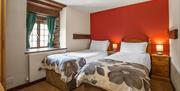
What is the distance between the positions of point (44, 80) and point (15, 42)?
1164mm

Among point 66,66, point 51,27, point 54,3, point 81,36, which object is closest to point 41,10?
point 54,3

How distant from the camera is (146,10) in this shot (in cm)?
363

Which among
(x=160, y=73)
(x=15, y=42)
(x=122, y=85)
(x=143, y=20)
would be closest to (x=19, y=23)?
(x=15, y=42)

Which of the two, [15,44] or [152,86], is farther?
[152,86]

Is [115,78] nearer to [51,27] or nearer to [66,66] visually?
[66,66]

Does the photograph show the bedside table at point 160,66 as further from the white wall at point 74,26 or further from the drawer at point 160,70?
the white wall at point 74,26

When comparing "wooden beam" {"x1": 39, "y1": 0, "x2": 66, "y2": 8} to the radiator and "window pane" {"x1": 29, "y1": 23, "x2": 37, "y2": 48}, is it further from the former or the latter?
the radiator

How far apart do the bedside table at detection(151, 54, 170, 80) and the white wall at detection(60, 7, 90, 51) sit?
2360mm

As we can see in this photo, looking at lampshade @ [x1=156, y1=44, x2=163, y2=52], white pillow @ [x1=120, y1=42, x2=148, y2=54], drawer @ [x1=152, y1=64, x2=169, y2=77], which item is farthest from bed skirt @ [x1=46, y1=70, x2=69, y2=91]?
lampshade @ [x1=156, y1=44, x2=163, y2=52]

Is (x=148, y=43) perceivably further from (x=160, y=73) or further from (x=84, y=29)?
(x=84, y=29)

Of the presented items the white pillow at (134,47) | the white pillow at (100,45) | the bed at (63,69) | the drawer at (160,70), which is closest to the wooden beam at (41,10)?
the bed at (63,69)

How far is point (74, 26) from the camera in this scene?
4.18 metres

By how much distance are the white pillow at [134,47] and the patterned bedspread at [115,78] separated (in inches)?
63.4

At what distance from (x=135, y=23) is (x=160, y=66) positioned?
4.71ft
